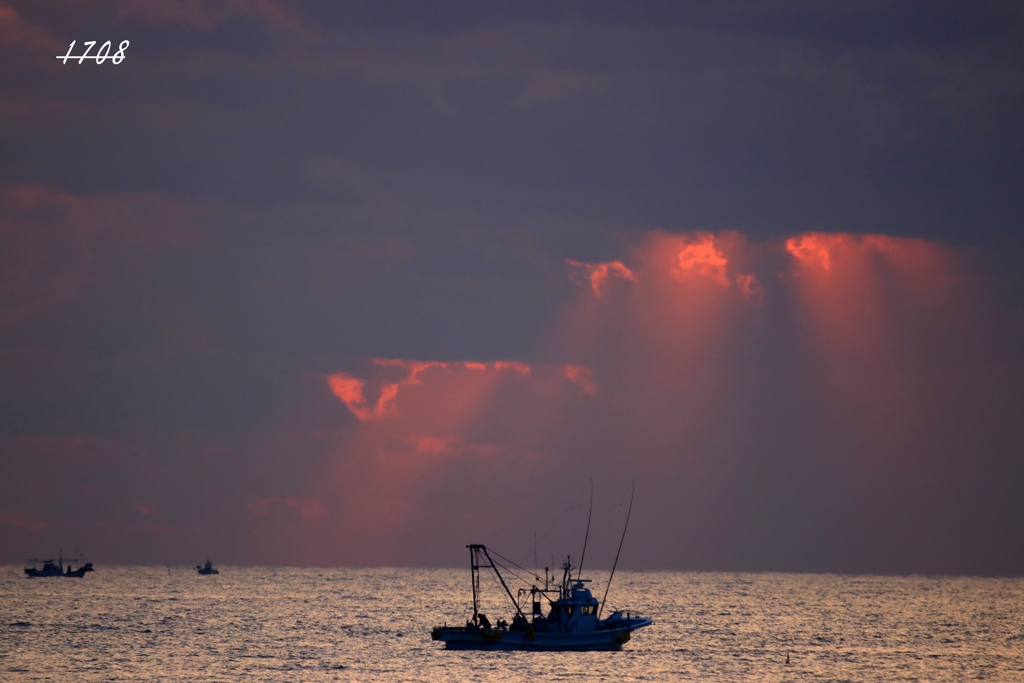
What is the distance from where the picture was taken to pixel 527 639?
109 metres

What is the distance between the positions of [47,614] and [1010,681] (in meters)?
132

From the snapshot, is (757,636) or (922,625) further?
(922,625)

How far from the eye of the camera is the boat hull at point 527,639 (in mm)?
109438

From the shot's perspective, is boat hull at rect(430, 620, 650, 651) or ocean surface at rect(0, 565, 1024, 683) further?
boat hull at rect(430, 620, 650, 651)

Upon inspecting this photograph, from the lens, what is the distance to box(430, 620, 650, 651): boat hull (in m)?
109

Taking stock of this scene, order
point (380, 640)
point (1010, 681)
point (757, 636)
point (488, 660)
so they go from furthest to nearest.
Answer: point (757, 636)
point (380, 640)
point (488, 660)
point (1010, 681)

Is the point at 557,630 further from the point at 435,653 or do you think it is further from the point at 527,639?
the point at 435,653

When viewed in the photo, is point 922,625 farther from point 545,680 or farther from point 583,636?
point 545,680

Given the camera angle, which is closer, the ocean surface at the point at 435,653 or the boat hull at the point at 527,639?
the ocean surface at the point at 435,653

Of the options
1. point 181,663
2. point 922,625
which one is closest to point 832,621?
point 922,625

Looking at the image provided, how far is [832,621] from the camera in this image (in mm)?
188625

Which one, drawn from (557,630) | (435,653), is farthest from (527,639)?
(435,653)

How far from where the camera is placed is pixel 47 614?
18225 cm

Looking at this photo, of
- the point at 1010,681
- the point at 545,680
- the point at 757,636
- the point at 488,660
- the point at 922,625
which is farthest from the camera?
the point at 922,625
